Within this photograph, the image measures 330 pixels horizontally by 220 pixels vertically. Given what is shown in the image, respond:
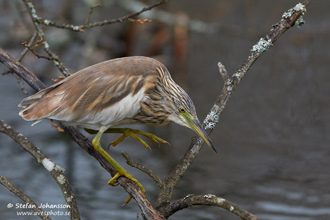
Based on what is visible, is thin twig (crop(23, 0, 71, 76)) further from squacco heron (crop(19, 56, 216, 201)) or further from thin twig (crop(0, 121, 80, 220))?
thin twig (crop(0, 121, 80, 220))

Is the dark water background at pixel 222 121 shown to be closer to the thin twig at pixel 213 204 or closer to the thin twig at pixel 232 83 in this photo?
the thin twig at pixel 232 83

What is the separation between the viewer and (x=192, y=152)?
133 inches

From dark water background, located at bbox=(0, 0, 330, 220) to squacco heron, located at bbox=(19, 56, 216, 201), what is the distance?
2717 mm

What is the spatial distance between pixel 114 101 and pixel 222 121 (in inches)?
166

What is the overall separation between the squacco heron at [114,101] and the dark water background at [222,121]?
272 centimetres

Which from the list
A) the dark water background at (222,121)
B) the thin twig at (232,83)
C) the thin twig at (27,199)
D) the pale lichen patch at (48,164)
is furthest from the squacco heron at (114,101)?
the dark water background at (222,121)

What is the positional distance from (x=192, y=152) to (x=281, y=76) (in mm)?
5168

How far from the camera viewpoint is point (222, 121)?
748cm

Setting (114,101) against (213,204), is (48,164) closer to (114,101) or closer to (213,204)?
(114,101)

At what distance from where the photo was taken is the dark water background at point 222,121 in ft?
20.4

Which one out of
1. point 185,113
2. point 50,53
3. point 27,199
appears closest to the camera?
point 27,199

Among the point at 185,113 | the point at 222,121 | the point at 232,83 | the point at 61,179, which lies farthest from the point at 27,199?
the point at 222,121

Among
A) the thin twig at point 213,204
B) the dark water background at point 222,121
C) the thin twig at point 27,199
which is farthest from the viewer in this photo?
the dark water background at point 222,121

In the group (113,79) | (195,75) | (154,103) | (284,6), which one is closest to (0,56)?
(113,79)
